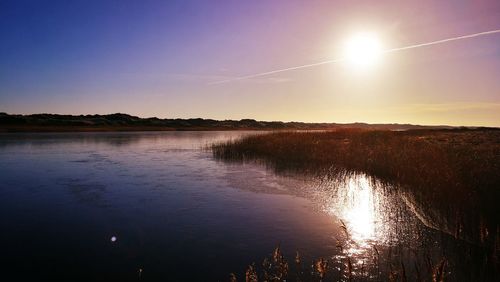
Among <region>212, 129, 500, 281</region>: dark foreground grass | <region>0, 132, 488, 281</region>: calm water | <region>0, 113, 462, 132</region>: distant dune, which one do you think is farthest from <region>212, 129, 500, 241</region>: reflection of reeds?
<region>0, 113, 462, 132</region>: distant dune

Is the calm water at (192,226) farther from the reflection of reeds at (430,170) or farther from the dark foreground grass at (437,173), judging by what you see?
the reflection of reeds at (430,170)

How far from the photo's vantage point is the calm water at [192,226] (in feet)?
20.9

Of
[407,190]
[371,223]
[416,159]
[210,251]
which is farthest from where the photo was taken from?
[416,159]

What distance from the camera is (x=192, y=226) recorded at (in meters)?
8.73

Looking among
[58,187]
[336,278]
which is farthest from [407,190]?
[58,187]

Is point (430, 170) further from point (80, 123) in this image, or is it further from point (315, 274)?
point (80, 123)

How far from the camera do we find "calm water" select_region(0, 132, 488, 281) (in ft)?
20.9

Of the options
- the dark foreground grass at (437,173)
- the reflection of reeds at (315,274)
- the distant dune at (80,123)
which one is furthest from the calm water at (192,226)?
the distant dune at (80,123)

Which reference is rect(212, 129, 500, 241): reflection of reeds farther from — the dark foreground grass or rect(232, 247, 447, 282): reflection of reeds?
rect(232, 247, 447, 282): reflection of reeds

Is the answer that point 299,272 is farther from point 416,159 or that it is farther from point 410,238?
Result: point 416,159

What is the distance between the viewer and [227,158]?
78.3 feet

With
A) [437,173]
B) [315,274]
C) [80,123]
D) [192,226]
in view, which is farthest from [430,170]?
[80,123]

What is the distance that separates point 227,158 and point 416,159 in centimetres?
1242

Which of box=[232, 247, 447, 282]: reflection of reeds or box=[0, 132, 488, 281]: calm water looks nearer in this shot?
box=[232, 247, 447, 282]: reflection of reeds
